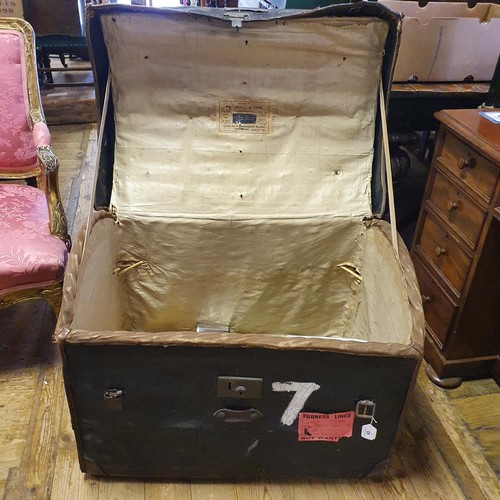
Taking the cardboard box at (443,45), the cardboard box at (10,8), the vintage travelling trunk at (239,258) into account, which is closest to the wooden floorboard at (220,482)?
the vintage travelling trunk at (239,258)

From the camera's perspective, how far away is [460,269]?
1.42 meters

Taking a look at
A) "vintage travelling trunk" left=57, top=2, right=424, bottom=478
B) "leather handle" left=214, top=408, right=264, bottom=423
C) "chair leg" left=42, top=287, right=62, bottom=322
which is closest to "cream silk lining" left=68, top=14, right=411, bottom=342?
"vintage travelling trunk" left=57, top=2, right=424, bottom=478

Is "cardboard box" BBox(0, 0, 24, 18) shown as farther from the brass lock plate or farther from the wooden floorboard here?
the brass lock plate

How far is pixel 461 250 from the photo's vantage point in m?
1.40

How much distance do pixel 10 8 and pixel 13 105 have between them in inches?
A: 66.7

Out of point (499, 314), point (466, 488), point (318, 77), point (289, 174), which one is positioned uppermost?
point (318, 77)

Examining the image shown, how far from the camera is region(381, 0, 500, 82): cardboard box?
156cm

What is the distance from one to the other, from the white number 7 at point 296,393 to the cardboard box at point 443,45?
1.09 meters

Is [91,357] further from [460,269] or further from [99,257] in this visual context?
[460,269]

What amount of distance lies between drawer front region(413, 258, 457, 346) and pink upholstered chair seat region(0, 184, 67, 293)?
3.46 ft

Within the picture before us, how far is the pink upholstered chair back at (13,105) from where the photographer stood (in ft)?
5.19

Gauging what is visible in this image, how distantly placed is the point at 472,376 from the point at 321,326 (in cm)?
48

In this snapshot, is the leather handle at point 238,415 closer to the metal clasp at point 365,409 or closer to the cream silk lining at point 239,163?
the metal clasp at point 365,409

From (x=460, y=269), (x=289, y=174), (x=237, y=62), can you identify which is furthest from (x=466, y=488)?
(x=237, y=62)
